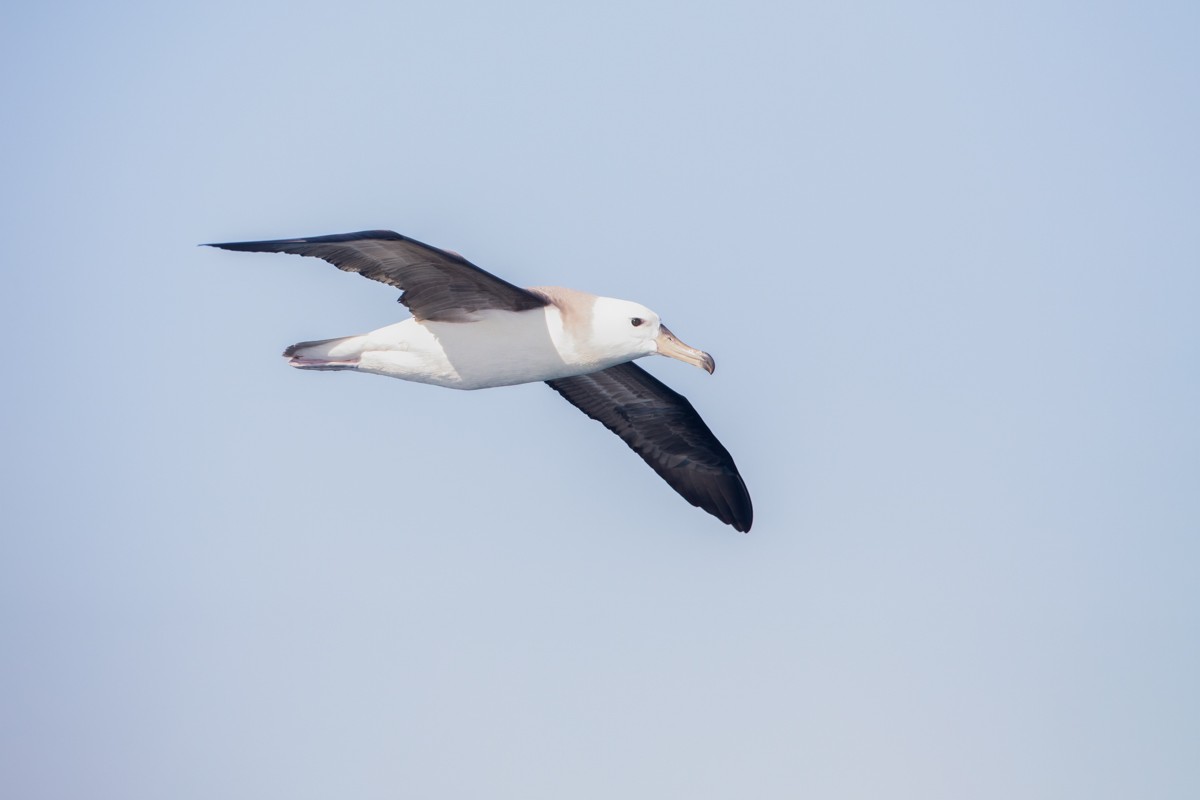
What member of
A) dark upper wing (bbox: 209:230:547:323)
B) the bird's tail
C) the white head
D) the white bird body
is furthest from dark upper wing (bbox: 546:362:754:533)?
the bird's tail

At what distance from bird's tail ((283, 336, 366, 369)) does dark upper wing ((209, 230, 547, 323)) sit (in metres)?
0.65

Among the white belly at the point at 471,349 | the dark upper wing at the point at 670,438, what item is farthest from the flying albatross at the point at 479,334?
the dark upper wing at the point at 670,438

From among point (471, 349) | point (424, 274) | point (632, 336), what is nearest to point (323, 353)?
point (424, 274)

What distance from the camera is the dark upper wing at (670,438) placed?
1688cm

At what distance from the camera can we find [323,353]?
13.7m

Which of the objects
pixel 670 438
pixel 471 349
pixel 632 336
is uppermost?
pixel 632 336

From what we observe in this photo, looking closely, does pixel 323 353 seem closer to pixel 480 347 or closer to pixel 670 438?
Result: pixel 480 347

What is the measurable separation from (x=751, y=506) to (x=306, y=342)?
585 cm

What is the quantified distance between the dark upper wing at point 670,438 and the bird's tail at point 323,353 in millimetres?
3613

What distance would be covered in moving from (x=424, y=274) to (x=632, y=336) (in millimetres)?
1996

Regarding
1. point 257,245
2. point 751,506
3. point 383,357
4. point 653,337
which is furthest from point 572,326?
point 751,506

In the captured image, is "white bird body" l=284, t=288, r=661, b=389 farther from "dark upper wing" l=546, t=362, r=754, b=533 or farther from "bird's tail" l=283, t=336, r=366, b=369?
"dark upper wing" l=546, t=362, r=754, b=533

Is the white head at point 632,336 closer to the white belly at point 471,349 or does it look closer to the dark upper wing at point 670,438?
the white belly at point 471,349

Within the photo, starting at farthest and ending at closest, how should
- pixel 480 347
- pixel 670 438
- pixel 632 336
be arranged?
pixel 670 438 < pixel 632 336 < pixel 480 347
